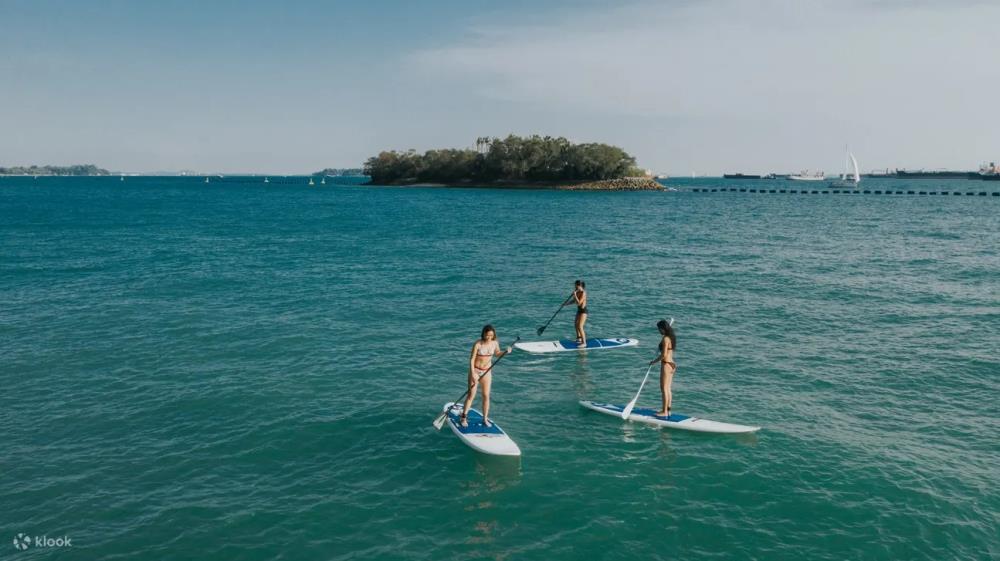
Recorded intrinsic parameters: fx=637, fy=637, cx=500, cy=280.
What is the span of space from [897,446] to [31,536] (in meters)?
18.9

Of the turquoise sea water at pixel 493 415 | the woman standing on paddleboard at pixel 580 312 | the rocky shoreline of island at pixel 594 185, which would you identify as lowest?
the turquoise sea water at pixel 493 415

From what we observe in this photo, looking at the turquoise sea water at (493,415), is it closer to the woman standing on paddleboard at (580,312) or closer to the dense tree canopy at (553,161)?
the woman standing on paddleboard at (580,312)

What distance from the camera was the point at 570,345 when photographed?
24859 millimetres

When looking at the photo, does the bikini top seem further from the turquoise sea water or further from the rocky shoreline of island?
the rocky shoreline of island

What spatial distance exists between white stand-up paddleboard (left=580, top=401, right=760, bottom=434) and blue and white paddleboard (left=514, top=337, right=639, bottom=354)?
20.9 ft

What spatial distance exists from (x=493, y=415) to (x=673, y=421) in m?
4.92

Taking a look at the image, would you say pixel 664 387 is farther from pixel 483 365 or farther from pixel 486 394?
pixel 483 365

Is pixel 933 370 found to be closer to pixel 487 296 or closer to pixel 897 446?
pixel 897 446

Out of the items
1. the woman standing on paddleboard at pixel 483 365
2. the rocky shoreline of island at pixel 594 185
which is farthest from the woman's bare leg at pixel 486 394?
the rocky shoreline of island at pixel 594 185

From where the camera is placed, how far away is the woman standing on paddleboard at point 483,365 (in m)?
15.8

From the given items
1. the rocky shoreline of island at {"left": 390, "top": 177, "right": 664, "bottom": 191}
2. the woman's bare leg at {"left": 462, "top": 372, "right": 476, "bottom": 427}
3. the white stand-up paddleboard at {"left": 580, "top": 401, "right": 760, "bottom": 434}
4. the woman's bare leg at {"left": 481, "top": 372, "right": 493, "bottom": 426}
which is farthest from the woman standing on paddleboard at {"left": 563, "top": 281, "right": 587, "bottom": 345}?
the rocky shoreline of island at {"left": 390, "top": 177, "right": 664, "bottom": 191}

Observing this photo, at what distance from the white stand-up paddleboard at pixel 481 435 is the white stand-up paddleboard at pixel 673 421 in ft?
10.9

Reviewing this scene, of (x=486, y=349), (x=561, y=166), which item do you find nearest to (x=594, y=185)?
(x=561, y=166)

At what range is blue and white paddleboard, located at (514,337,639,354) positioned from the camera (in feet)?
80.5
